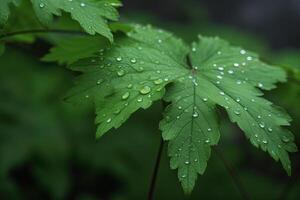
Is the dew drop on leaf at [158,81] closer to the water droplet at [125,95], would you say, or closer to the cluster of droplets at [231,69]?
the water droplet at [125,95]

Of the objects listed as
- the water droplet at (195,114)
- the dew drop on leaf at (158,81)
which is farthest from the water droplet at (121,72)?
the water droplet at (195,114)

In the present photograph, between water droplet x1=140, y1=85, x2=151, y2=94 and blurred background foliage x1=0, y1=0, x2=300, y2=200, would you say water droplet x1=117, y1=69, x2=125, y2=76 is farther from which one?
blurred background foliage x1=0, y1=0, x2=300, y2=200

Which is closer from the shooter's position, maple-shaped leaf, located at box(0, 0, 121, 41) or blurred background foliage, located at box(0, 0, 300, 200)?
maple-shaped leaf, located at box(0, 0, 121, 41)

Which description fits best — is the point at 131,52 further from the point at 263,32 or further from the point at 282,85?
the point at 263,32

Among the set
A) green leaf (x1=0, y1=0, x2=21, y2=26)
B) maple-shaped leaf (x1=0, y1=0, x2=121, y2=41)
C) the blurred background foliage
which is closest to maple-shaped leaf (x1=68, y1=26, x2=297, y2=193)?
maple-shaped leaf (x1=0, y1=0, x2=121, y2=41)

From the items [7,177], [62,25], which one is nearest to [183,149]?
[62,25]
